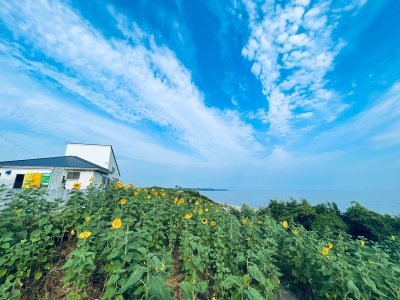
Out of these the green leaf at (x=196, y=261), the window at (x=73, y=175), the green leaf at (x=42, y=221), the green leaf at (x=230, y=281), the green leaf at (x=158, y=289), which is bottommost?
the green leaf at (x=230, y=281)

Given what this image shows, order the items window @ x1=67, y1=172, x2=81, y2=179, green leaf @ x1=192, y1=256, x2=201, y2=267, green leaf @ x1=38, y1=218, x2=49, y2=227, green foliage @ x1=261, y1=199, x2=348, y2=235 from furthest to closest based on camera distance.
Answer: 1. window @ x1=67, y1=172, x2=81, y2=179
2. green foliage @ x1=261, y1=199, x2=348, y2=235
3. green leaf @ x1=38, y1=218, x2=49, y2=227
4. green leaf @ x1=192, y1=256, x2=201, y2=267

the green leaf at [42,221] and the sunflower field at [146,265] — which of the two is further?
the green leaf at [42,221]

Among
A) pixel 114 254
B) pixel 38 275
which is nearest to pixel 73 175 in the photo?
pixel 38 275

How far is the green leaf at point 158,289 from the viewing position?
1.39 m

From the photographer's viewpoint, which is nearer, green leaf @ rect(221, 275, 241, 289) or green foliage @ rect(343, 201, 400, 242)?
green leaf @ rect(221, 275, 241, 289)

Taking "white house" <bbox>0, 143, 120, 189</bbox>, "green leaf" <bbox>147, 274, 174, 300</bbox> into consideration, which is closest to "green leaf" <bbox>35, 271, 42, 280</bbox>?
"green leaf" <bbox>147, 274, 174, 300</bbox>

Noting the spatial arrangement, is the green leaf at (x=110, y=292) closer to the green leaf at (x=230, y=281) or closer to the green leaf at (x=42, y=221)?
the green leaf at (x=230, y=281)

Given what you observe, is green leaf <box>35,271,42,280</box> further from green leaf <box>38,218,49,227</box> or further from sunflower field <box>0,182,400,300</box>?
green leaf <box>38,218,49,227</box>

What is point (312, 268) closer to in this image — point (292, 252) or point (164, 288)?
point (292, 252)

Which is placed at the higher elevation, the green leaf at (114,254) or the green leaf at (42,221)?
the green leaf at (42,221)

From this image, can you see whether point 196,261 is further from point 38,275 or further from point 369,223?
point 369,223

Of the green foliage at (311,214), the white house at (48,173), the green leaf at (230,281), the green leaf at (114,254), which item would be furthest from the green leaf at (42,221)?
the white house at (48,173)

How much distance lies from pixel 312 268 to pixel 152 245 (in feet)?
8.68

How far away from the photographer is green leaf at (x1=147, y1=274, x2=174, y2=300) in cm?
139
